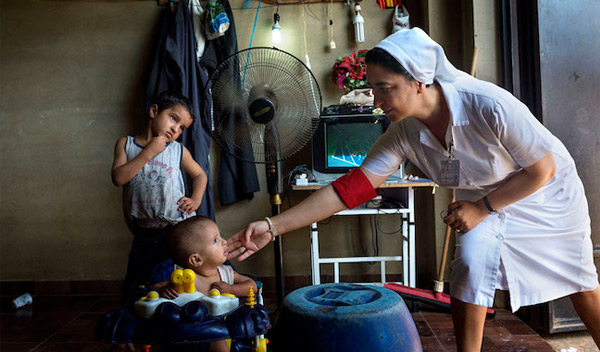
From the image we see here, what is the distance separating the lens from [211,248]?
66.8 inches

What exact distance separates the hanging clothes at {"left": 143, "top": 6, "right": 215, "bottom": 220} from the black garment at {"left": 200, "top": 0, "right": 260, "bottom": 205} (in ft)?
0.37

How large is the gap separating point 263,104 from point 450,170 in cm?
93

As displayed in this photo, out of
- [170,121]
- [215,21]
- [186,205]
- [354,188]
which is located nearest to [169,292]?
[186,205]

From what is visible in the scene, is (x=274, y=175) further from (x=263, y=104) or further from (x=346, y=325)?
(x=346, y=325)

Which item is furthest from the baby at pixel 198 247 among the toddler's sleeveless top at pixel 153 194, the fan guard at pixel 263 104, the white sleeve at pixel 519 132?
the white sleeve at pixel 519 132

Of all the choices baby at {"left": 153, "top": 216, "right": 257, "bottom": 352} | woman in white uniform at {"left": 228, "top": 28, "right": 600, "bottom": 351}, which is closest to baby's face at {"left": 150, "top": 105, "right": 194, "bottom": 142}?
baby at {"left": 153, "top": 216, "right": 257, "bottom": 352}

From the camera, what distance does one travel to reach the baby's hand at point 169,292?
1540 mm

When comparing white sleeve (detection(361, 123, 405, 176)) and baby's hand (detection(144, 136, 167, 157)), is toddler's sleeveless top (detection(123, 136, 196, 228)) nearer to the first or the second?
baby's hand (detection(144, 136, 167, 157))

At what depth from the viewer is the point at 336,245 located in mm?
3539

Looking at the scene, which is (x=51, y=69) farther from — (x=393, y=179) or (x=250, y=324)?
(x=250, y=324)

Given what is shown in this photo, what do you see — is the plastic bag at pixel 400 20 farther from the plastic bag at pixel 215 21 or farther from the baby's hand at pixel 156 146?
the baby's hand at pixel 156 146

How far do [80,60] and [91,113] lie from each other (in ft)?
1.38

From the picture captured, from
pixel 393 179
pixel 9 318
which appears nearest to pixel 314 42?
pixel 393 179

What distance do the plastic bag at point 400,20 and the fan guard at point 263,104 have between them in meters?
1.43
